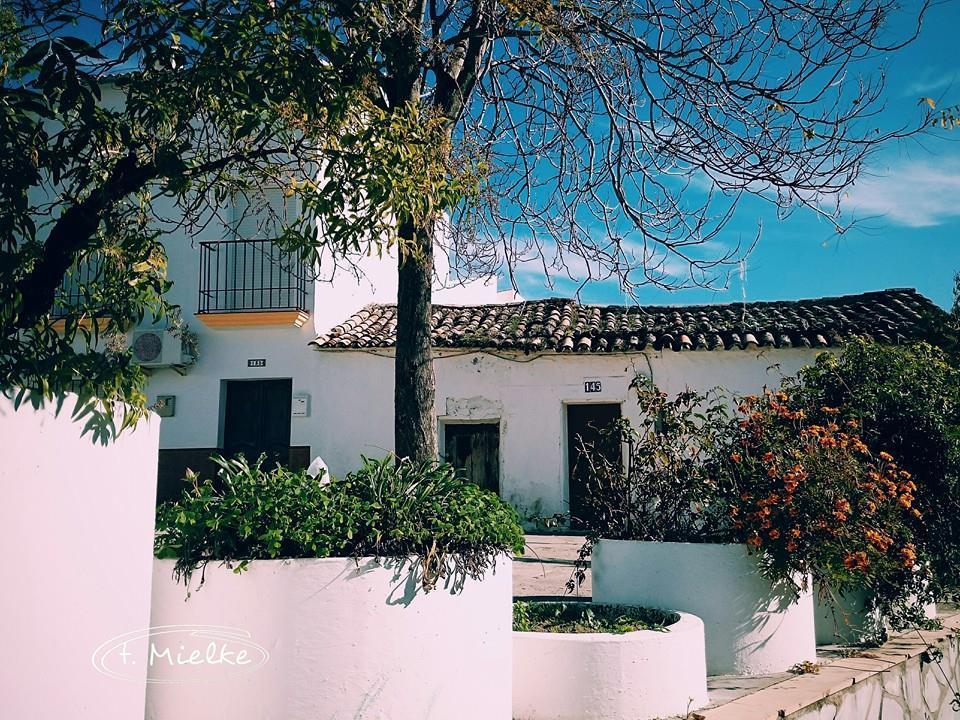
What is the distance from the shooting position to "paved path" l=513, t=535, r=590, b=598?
9.09m

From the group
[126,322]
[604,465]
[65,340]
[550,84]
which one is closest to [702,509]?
[604,465]

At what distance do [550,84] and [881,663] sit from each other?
528cm

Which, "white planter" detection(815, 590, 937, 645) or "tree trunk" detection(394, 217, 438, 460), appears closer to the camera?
"tree trunk" detection(394, 217, 438, 460)

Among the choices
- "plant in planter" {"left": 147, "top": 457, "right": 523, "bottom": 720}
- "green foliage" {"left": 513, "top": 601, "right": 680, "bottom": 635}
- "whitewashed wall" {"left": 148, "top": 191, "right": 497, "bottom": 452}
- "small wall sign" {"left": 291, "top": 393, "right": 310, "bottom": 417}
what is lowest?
"green foliage" {"left": 513, "top": 601, "right": 680, "bottom": 635}

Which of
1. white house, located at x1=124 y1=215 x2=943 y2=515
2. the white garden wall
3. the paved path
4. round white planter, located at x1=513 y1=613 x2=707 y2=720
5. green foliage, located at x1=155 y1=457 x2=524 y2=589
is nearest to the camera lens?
→ the white garden wall

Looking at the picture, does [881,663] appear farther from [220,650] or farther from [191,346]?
[191,346]

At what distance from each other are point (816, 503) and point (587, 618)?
72.8 inches

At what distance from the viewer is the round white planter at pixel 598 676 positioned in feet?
16.1

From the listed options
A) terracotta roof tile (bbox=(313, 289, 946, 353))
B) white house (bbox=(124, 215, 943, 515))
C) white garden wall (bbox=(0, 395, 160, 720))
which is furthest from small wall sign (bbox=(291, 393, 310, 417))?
white garden wall (bbox=(0, 395, 160, 720))

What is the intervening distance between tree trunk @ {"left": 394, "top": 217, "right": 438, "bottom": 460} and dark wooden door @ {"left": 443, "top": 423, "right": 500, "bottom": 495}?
1123 centimetres

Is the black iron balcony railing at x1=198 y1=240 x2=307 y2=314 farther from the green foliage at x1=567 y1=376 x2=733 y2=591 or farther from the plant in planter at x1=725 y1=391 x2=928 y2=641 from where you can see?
the plant in planter at x1=725 y1=391 x2=928 y2=641

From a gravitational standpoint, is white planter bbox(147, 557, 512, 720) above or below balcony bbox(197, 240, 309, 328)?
below

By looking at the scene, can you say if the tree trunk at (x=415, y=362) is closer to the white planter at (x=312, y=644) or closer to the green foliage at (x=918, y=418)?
the white planter at (x=312, y=644)

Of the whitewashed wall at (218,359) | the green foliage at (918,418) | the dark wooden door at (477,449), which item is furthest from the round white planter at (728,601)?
the whitewashed wall at (218,359)
